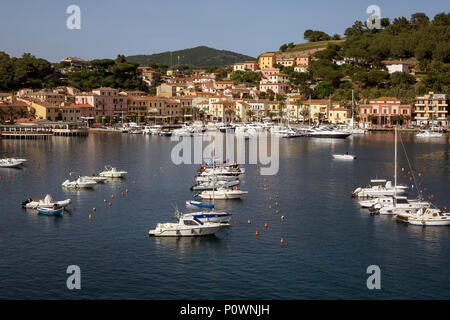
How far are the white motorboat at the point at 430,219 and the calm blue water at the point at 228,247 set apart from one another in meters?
0.54

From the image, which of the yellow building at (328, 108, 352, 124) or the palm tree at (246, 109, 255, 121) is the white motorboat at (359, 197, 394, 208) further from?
the palm tree at (246, 109, 255, 121)

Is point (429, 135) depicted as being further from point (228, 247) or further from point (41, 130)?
point (228, 247)

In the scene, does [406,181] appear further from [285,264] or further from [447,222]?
[285,264]

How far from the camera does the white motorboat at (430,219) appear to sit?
32.2m

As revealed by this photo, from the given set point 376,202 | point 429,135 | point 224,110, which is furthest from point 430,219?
point 224,110

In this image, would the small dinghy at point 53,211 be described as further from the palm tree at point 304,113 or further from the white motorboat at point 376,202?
the palm tree at point 304,113

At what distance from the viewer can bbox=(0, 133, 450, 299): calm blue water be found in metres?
23.4

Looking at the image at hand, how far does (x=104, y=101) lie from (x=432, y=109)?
242ft

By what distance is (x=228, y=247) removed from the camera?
28.7m

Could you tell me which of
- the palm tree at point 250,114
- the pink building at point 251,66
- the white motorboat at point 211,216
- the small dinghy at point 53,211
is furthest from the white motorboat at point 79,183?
the pink building at point 251,66

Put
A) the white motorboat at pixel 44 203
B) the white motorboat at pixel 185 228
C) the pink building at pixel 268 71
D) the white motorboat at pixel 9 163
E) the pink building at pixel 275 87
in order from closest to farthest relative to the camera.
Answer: the white motorboat at pixel 185 228
the white motorboat at pixel 44 203
the white motorboat at pixel 9 163
the pink building at pixel 275 87
the pink building at pixel 268 71

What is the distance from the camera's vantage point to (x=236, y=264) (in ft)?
85.7

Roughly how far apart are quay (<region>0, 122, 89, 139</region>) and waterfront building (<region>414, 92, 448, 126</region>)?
229 ft
